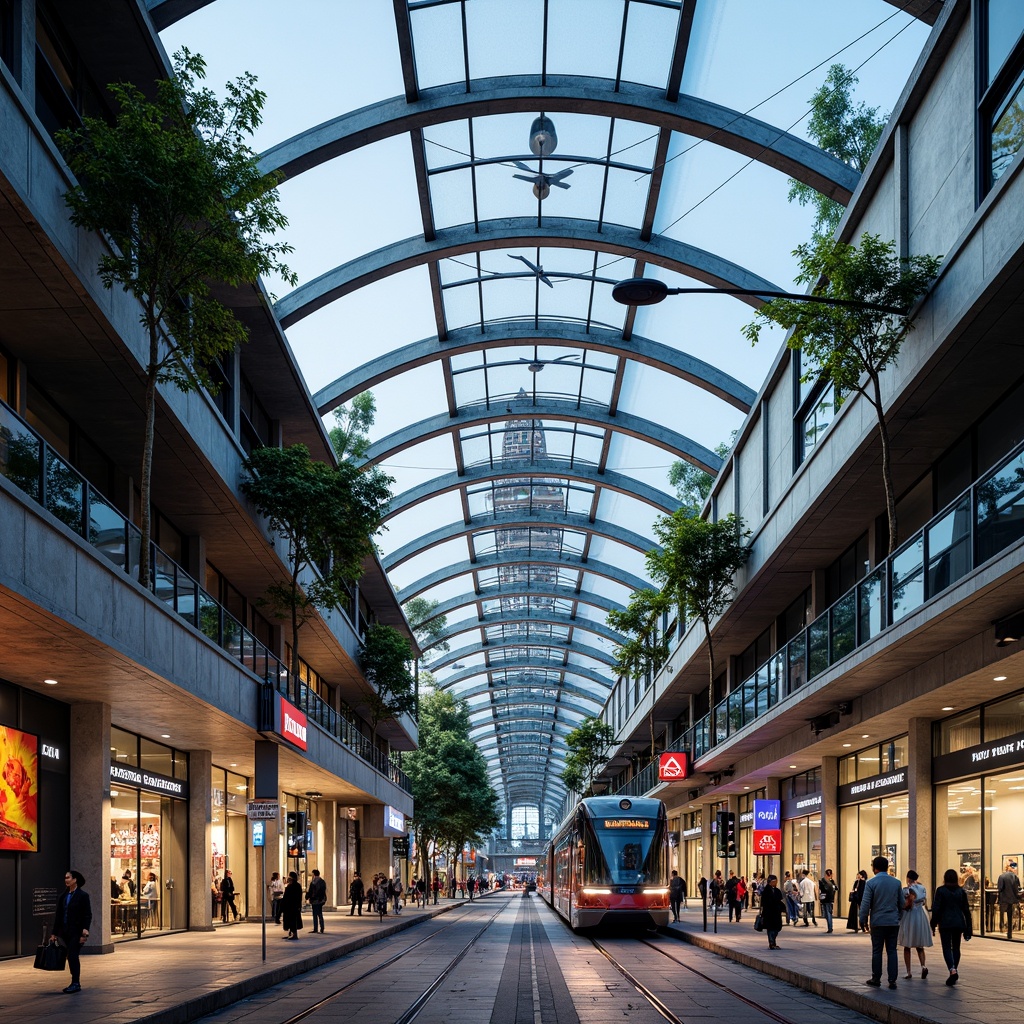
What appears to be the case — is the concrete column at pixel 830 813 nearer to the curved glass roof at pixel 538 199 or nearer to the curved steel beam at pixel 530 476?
the curved glass roof at pixel 538 199

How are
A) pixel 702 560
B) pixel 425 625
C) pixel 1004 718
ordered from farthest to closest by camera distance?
pixel 425 625 → pixel 702 560 → pixel 1004 718

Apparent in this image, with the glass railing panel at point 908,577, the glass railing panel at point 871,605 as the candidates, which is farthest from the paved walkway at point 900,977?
the glass railing panel at point 871,605

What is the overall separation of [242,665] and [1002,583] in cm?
1635

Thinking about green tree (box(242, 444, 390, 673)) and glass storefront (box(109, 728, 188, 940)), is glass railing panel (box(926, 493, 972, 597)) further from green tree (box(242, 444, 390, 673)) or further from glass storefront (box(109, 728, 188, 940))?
glass storefront (box(109, 728, 188, 940))

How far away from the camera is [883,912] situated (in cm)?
1527

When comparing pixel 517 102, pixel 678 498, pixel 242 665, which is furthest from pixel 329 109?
pixel 678 498

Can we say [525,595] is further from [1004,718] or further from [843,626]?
[1004,718]

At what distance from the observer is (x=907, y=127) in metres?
20.2

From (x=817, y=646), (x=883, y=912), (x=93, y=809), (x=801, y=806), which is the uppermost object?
(x=817, y=646)

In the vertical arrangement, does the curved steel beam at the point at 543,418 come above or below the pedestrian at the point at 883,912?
above

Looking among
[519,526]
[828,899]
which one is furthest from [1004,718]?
[519,526]

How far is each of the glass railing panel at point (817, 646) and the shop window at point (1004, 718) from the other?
135 inches

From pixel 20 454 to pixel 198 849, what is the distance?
56.0 ft

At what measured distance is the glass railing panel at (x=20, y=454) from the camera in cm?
1429
